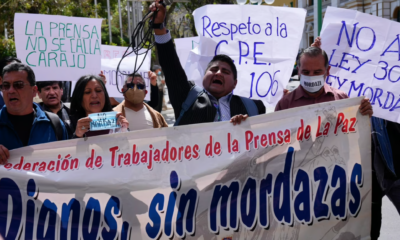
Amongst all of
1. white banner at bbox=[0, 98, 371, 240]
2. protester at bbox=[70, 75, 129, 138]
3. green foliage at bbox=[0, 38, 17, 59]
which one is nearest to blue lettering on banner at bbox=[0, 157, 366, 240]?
white banner at bbox=[0, 98, 371, 240]

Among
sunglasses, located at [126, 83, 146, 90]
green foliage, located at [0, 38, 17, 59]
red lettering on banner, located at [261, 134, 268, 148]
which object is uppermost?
sunglasses, located at [126, 83, 146, 90]

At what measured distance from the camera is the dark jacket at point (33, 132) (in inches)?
118

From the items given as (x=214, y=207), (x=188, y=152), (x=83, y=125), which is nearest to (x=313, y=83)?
(x=188, y=152)

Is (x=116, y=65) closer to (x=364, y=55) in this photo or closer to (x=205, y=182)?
(x=364, y=55)

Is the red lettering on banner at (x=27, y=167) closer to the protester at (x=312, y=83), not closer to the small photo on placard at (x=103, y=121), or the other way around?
the small photo on placard at (x=103, y=121)

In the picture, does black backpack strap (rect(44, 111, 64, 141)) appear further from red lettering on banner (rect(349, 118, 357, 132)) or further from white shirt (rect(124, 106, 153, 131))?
red lettering on banner (rect(349, 118, 357, 132))

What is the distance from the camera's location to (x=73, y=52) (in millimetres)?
5160

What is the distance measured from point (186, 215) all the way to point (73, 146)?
2.87 feet

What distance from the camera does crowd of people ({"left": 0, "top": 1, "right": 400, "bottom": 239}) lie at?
9.95 ft

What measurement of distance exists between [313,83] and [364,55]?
791 mm

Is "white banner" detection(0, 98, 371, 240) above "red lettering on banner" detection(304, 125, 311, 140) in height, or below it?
below

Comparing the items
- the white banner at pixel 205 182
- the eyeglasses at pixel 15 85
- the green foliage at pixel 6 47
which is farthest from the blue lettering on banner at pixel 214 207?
the green foliage at pixel 6 47

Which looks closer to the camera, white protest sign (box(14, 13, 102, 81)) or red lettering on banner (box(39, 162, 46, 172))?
red lettering on banner (box(39, 162, 46, 172))

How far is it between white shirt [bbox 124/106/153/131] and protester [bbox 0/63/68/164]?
1.29m
